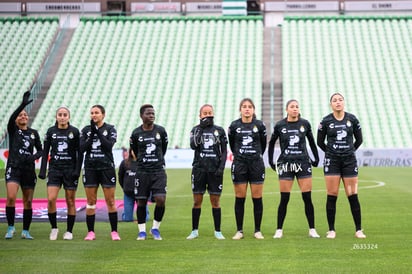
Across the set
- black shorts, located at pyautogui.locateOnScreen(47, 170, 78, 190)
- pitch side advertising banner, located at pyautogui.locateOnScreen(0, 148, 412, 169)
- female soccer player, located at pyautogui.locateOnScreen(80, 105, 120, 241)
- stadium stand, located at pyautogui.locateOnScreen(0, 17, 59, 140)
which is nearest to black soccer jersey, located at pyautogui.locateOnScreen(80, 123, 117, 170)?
female soccer player, located at pyautogui.locateOnScreen(80, 105, 120, 241)

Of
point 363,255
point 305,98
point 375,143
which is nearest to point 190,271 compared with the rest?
point 363,255

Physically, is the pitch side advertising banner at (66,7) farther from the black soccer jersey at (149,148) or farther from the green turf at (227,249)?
the black soccer jersey at (149,148)

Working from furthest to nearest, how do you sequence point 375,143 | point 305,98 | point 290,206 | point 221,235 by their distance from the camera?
point 305,98, point 375,143, point 290,206, point 221,235

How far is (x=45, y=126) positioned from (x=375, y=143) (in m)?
17.4

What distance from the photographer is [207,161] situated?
14359 mm

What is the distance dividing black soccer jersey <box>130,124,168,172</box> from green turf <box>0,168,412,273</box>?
1.28 meters

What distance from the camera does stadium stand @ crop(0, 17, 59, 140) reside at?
47.2 m

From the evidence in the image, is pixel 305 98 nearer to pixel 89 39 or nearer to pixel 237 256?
pixel 89 39

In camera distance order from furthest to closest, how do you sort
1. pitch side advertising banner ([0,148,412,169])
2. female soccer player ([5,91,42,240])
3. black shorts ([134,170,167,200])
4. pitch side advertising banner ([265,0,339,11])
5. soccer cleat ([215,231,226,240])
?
pitch side advertising banner ([265,0,339,11]), pitch side advertising banner ([0,148,412,169]), female soccer player ([5,91,42,240]), black shorts ([134,170,167,200]), soccer cleat ([215,231,226,240])

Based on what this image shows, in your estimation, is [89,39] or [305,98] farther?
[89,39]

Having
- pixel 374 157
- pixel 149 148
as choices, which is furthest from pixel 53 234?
pixel 374 157

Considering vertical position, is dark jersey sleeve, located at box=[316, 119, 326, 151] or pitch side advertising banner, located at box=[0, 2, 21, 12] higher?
Answer: pitch side advertising banner, located at box=[0, 2, 21, 12]

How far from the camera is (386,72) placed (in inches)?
1924

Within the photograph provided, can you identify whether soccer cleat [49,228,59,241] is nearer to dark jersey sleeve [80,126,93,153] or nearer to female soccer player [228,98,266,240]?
dark jersey sleeve [80,126,93,153]
